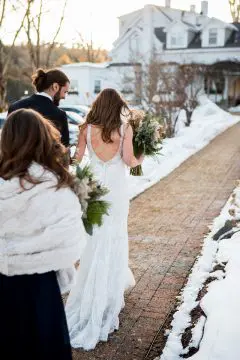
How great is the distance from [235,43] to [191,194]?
108ft

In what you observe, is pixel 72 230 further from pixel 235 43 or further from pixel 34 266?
pixel 235 43

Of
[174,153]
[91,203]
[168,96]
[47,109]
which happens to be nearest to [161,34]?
[168,96]

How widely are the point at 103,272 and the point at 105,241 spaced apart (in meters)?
0.29

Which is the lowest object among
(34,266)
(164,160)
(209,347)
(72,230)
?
(164,160)

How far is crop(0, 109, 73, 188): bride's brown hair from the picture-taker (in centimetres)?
258

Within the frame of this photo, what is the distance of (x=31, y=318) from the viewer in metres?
2.80

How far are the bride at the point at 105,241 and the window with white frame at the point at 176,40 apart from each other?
3834 centimetres

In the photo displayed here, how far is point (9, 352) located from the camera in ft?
9.41

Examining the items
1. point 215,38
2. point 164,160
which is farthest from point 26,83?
point 164,160

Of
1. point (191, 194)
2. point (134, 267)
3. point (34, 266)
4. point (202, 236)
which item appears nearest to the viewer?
point (34, 266)

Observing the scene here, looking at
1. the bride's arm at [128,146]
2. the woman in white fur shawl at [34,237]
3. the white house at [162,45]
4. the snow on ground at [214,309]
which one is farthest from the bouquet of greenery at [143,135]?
the white house at [162,45]

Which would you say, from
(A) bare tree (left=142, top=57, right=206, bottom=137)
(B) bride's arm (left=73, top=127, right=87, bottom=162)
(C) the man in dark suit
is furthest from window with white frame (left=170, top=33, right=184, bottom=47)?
(B) bride's arm (left=73, top=127, right=87, bottom=162)

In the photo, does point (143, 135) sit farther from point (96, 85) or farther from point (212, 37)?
point (96, 85)

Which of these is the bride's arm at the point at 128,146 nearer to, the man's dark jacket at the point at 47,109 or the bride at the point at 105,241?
the bride at the point at 105,241
